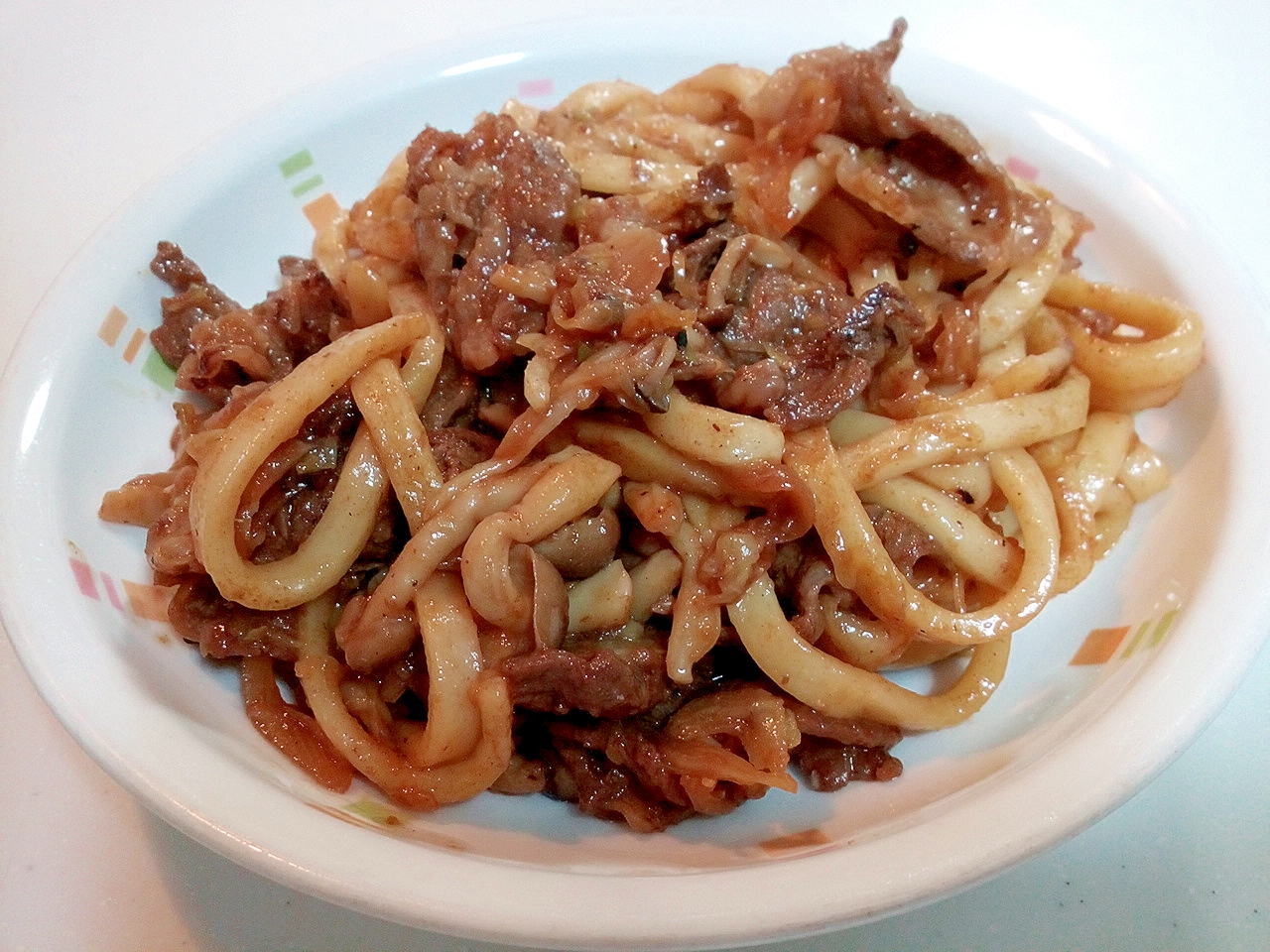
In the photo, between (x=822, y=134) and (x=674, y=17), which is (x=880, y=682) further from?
(x=674, y=17)

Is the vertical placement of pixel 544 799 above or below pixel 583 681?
below

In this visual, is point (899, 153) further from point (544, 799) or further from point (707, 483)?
point (544, 799)

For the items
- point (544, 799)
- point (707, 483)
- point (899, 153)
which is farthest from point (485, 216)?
point (544, 799)

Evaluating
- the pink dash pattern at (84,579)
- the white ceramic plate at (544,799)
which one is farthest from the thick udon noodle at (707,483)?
the pink dash pattern at (84,579)

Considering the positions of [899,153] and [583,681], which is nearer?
[583,681]

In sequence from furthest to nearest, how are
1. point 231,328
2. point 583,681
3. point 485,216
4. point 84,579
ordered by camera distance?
point 231,328 < point 485,216 < point 84,579 < point 583,681

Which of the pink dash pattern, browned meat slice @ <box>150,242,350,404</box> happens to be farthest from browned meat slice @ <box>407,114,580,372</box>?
the pink dash pattern

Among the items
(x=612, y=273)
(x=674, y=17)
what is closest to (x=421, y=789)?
(x=612, y=273)

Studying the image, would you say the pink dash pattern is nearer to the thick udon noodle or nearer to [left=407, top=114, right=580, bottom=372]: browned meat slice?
the thick udon noodle

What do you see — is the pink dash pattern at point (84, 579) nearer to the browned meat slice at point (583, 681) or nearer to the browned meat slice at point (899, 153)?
the browned meat slice at point (583, 681)
